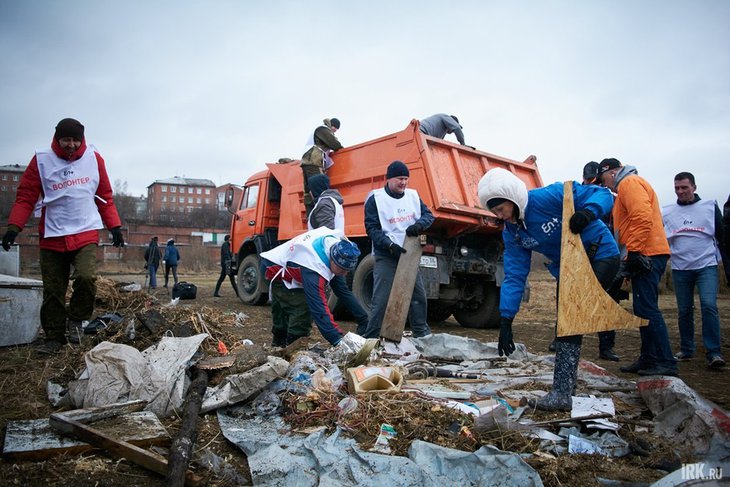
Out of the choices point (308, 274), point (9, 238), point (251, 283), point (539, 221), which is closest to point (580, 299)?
point (539, 221)

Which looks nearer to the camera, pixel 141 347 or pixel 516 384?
pixel 516 384

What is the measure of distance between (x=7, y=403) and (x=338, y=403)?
189 cm

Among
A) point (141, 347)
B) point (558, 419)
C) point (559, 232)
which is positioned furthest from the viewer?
point (141, 347)

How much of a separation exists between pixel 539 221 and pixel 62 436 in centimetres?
286

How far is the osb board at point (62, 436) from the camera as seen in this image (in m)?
2.07

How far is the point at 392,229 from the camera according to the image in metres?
5.20

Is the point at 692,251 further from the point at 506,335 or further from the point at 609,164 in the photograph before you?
the point at 506,335

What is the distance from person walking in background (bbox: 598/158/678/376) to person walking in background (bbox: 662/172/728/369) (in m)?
0.59

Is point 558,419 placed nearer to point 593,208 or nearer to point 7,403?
point 593,208

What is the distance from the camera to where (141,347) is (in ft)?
13.2

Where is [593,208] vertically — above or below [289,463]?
above

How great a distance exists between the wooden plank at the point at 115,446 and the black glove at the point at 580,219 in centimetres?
236

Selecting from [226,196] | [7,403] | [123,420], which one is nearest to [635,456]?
[123,420]

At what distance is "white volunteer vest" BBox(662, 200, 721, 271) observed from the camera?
4.68 m
